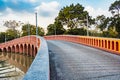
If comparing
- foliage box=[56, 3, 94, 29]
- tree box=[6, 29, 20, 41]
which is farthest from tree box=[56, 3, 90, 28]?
tree box=[6, 29, 20, 41]

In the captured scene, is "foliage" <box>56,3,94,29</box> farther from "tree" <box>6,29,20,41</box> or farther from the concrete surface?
the concrete surface

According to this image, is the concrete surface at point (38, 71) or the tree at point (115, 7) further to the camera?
the tree at point (115, 7)

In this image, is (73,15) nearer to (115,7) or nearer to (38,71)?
(115,7)

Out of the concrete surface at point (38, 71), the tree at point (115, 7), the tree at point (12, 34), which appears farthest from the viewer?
the tree at point (12, 34)

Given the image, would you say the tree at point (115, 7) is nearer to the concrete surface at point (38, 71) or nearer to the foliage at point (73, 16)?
the foliage at point (73, 16)

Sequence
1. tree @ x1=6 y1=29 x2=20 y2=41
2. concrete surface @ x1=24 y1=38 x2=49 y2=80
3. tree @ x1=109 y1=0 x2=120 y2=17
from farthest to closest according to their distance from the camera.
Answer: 1. tree @ x1=6 y1=29 x2=20 y2=41
2. tree @ x1=109 y1=0 x2=120 y2=17
3. concrete surface @ x1=24 y1=38 x2=49 y2=80

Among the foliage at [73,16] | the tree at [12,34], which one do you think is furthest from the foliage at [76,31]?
the tree at [12,34]

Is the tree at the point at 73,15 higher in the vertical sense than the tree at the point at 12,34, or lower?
higher

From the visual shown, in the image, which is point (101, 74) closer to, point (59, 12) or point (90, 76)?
point (90, 76)

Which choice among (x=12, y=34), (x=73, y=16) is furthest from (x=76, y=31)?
(x=12, y=34)

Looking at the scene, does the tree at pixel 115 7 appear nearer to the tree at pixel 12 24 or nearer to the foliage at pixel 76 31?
the foliage at pixel 76 31

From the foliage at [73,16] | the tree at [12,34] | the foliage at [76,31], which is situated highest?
the foliage at [73,16]

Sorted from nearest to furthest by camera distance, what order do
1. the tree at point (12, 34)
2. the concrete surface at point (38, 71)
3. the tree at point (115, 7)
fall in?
the concrete surface at point (38, 71)
the tree at point (115, 7)
the tree at point (12, 34)

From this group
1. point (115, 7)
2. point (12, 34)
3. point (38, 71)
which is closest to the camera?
point (38, 71)
